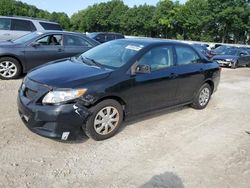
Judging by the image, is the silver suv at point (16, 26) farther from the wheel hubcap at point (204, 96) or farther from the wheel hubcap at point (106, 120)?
the wheel hubcap at point (106, 120)

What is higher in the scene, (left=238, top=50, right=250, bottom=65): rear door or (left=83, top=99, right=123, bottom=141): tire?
(left=238, top=50, right=250, bottom=65): rear door

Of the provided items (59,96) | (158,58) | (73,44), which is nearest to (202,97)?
(158,58)

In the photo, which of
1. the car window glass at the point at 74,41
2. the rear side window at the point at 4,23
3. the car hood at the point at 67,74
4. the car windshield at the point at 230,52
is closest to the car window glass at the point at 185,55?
the car hood at the point at 67,74

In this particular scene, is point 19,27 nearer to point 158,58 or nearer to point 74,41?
point 74,41

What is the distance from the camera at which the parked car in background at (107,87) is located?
168 inches

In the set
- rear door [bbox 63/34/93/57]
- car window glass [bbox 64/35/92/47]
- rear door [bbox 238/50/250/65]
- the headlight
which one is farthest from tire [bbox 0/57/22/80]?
rear door [bbox 238/50/250/65]

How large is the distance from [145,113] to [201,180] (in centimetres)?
176

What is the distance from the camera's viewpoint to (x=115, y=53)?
5438 mm

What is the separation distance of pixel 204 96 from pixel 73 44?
4525mm

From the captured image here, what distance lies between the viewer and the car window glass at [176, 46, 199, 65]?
5972mm

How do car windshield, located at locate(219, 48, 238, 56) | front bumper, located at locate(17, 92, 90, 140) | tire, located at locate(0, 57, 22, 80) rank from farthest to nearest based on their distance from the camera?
car windshield, located at locate(219, 48, 238, 56) → tire, located at locate(0, 57, 22, 80) → front bumper, located at locate(17, 92, 90, 140)

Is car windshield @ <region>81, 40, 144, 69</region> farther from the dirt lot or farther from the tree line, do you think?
the tree line

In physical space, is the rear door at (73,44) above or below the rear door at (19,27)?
below

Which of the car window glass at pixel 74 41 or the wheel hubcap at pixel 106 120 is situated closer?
the wheel hubcap at pixel 106 120
